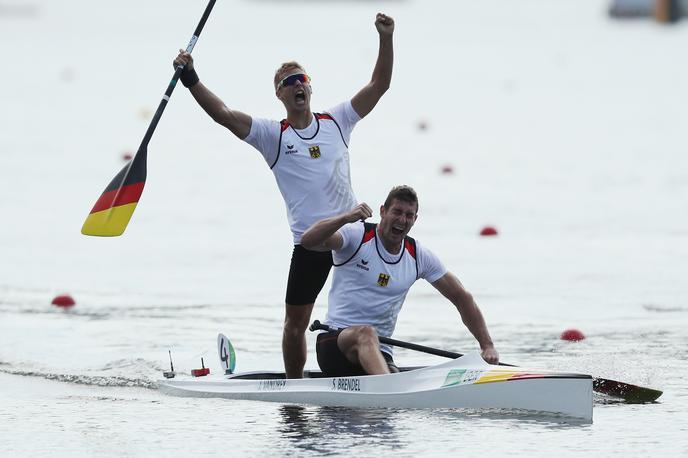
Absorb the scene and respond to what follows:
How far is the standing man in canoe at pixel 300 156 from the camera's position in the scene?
9273mm

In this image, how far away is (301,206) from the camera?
Result: 367 inches

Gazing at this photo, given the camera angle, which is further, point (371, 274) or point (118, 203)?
point (118, 203)

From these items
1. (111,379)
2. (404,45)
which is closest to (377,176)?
(111,379)

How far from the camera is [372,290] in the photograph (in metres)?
9.22

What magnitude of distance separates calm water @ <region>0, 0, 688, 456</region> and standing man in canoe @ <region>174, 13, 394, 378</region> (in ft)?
2.74

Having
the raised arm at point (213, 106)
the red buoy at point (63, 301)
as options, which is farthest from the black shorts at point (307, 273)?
the red buoy at point (63, 301)

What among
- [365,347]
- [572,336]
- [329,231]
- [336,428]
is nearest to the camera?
[336,428]

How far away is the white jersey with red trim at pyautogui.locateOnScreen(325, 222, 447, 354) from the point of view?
9.19 meters

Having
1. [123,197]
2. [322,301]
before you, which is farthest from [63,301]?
[123,197]

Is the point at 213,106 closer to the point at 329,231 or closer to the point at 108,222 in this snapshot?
the point at 329,231

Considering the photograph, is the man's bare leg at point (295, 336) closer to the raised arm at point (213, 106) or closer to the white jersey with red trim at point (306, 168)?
the white jersey with red trim at point (306, 168)

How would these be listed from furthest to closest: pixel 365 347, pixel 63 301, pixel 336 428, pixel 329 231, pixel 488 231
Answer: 1. pixel 488 231
2. pixel 63 301
3. pixel 365 347
4. pixel 329 231
5. pixel 336 428

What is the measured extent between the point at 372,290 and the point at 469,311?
58 centimetres

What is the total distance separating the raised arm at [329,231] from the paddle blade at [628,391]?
1.82 m
